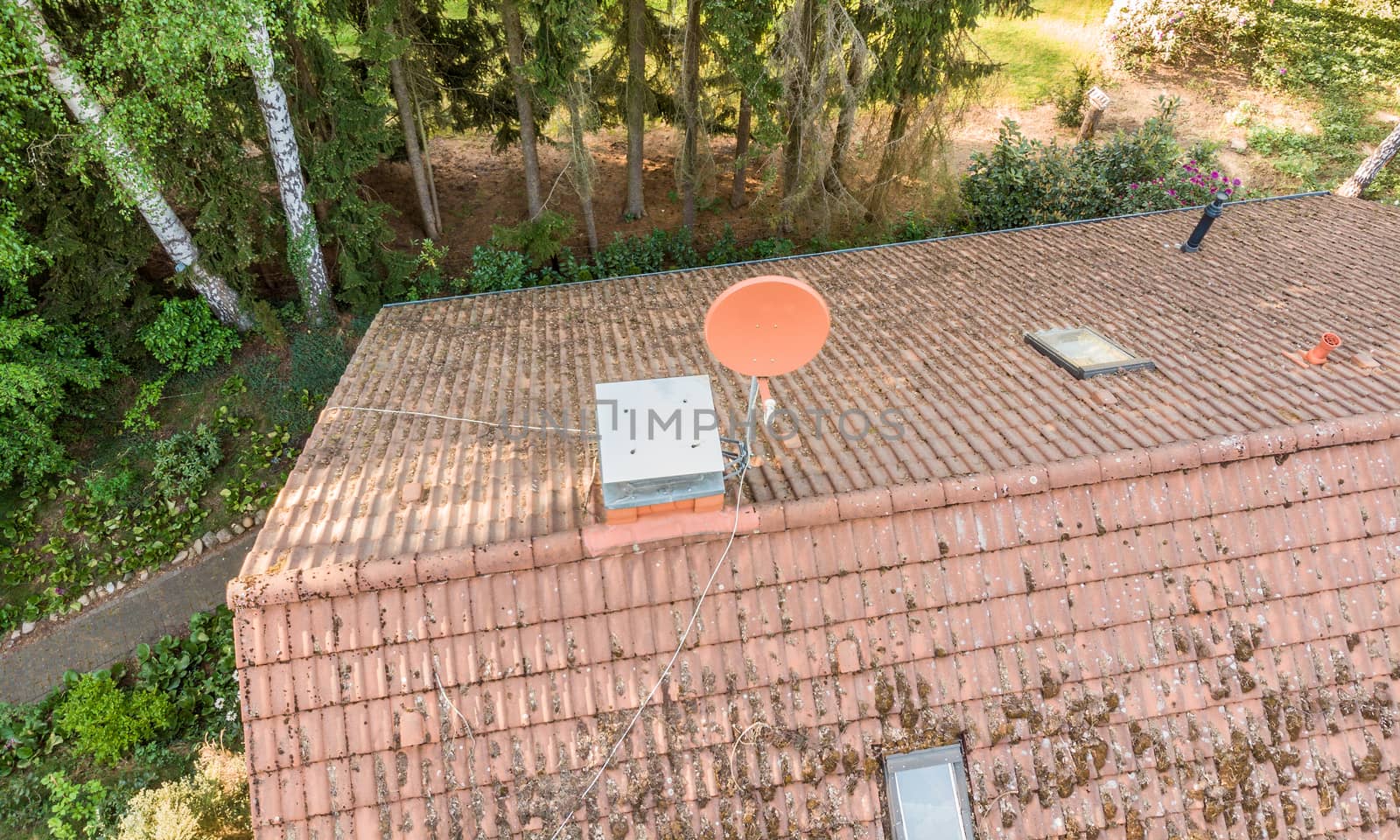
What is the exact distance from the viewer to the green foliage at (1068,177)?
13359 mm

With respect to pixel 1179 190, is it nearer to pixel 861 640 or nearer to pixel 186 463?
pixel 861 640

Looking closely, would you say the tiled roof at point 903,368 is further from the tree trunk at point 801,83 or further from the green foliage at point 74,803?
the green foliage at point 74,803

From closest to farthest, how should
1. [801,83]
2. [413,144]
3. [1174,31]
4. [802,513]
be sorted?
[802,513]
[801,83]
[413,144]
[1174,31]

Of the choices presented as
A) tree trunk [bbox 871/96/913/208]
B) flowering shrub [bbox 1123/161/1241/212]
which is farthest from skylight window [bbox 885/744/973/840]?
flowering shrub [bbox 1123/161/1241/212]

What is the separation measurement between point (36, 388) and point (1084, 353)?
1496 cm

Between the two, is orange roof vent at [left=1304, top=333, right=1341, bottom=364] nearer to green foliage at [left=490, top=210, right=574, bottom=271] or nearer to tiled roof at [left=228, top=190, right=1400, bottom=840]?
tiled roof at [left=228, top=190, right=1400, bottom=840]

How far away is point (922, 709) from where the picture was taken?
421 centimetres

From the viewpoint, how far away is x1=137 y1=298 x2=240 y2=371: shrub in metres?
11.9

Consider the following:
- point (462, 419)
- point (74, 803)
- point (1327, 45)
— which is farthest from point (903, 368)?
point (1327, 45)

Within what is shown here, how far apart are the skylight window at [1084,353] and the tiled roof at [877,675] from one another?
165cm

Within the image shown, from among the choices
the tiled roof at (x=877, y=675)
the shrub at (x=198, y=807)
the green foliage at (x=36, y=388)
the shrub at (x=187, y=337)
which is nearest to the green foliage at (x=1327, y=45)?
the tiled roof at (x=877, y=675)

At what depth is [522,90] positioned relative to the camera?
12469 mm

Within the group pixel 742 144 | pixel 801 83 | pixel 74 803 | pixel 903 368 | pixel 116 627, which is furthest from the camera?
pixel 742 144

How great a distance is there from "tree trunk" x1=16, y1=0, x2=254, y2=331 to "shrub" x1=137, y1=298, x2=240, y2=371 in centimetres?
41
